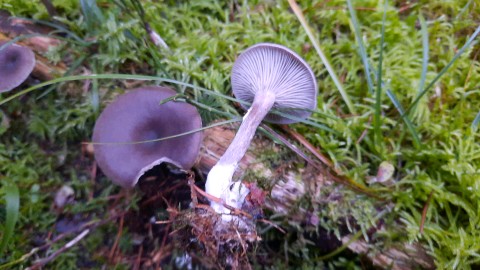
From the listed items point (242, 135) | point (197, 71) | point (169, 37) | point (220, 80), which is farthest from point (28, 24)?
point (242, 135)

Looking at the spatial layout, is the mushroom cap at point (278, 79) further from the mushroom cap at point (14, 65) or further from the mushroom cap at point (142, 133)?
the mushroom cap at point (14, 65)

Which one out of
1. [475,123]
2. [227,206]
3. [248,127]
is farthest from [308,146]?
[475,123]

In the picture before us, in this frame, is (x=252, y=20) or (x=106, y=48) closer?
(x=106, y=48)

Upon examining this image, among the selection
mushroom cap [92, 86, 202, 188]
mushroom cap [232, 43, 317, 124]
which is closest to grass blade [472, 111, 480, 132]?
mushroom cap [232, 43, 317, 124]

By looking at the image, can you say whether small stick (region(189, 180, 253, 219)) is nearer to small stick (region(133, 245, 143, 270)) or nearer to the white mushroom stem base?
the white mushroom stem base

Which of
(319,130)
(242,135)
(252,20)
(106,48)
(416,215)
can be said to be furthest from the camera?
(252,20)

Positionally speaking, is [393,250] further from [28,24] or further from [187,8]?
[28,24]

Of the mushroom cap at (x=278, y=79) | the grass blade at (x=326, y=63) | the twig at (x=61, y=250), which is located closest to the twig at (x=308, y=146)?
the mushroom cap at (x=278, y=79)
